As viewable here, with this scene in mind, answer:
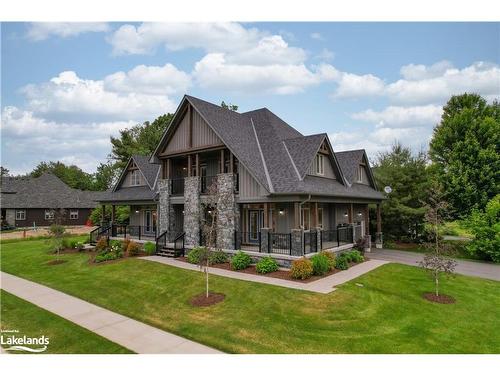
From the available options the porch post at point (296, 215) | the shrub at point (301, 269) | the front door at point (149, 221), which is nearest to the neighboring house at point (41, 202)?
the front door at point (149, 221)

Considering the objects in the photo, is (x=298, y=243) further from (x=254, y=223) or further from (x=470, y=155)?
(x=470, y=155)

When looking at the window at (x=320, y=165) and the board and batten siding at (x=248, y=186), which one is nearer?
the board and batten siding at (x=248, y=186)

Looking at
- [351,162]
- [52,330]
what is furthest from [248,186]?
[52,330]

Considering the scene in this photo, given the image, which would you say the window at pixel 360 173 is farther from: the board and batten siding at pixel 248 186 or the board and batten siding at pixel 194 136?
the board and batten siding at pixel 194 136

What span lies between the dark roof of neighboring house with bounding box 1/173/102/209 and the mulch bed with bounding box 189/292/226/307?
1497 inches

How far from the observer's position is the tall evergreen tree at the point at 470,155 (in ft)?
77.8

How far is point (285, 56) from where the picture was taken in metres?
15.9

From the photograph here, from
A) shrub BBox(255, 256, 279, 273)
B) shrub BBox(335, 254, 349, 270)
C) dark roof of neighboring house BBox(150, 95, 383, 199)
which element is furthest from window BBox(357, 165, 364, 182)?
shrub BBox(255, 256, 279, 273)

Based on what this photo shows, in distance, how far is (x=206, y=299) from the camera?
11.4m

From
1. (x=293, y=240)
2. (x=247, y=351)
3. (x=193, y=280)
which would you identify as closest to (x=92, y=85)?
(x=193, y=280)

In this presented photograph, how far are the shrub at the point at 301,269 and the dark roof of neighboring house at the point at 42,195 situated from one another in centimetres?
3882

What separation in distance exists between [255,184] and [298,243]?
4.12 meters

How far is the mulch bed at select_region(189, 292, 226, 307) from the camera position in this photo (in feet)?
36.5

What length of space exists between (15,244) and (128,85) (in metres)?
19.0
